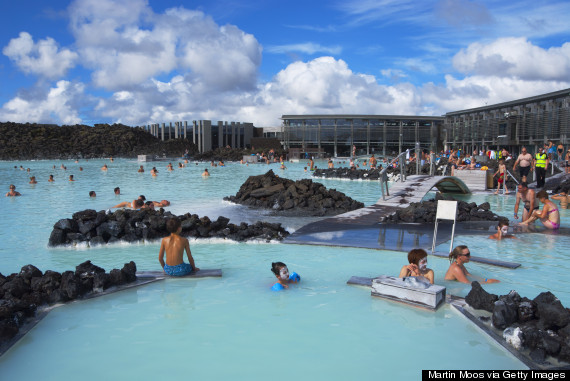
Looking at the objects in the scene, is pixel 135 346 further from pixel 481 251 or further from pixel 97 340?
pixel 481 251

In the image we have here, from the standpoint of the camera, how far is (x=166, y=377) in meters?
4.05

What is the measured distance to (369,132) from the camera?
208 feet

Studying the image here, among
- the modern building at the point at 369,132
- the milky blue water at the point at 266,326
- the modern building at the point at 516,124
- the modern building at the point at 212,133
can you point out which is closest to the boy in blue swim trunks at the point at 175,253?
the milky blue water at the point at 266,326

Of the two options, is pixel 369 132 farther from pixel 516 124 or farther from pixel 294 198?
pixel 294 198

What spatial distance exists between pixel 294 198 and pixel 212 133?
6104 cm

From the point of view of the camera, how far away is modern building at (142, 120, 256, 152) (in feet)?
238

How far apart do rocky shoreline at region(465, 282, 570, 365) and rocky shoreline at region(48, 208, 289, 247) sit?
16.3 feet

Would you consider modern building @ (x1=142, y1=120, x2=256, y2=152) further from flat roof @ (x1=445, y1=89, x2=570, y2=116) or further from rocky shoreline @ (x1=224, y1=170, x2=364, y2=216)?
rocky shoreline @ (x1=224, y1=170, x2=364, y2=216)

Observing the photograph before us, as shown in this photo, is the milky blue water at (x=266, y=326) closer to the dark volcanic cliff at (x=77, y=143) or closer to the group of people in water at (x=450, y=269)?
the group of people in water at (x=450, y=269)

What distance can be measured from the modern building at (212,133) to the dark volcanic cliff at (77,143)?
3783 millimetres

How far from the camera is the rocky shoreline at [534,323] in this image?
399 cm

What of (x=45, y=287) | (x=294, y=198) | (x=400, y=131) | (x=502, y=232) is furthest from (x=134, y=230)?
(x=400, y=131)

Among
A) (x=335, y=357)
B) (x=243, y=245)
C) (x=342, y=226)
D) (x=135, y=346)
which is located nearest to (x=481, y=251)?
(x=342, y=226)

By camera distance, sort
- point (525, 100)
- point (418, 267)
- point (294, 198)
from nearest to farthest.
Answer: point (418, 267)
point (294, 198)
point (525, 100)
